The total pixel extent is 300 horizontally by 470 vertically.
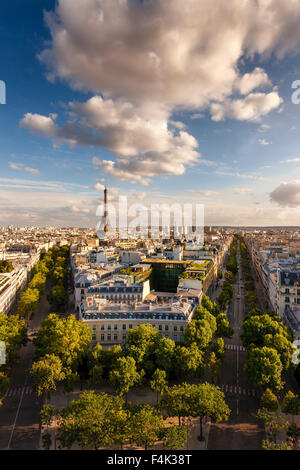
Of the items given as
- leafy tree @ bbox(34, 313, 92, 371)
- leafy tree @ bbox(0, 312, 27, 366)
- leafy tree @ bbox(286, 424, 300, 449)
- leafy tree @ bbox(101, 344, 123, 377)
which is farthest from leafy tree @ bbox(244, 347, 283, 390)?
leafy tree @ bbox(0, 312, 27, 366)

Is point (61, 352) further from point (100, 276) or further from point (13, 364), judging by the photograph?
point (100, 276)

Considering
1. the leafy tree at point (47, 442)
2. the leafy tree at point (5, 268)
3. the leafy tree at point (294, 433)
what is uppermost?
the leafy tree at point (5, 268)

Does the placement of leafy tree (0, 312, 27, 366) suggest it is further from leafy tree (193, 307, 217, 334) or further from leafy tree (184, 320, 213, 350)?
leafy tree (193, 307, 217, 334)

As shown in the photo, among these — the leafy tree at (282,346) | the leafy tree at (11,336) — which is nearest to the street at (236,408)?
the leafy tree at (282,346)

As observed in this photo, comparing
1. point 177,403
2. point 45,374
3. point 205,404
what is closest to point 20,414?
point 45,374

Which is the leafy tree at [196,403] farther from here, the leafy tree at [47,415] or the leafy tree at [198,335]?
the leafy tree at [47,415]
